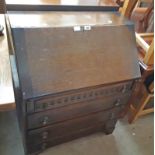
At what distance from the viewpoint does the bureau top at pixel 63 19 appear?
956 millimetres

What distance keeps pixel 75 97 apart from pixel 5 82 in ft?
1.27

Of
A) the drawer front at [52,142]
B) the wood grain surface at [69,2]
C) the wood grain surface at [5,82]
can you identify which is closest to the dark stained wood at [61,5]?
the wood grain surface at [69,2]

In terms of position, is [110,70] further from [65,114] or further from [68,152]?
[68,152]

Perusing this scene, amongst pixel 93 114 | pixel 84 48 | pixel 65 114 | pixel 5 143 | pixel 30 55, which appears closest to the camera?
pixel 30 55

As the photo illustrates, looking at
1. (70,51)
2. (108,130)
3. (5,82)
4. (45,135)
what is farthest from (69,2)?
(108,130)

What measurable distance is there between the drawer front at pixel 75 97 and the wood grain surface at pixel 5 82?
17cm

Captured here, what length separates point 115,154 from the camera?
149 centimetres

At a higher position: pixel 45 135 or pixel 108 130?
pixel 45 135

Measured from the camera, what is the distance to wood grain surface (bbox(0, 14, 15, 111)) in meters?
0.70

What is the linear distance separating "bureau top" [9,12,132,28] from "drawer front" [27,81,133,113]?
343 millimetres

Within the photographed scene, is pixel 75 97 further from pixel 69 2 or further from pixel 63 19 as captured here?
pixel 69 2

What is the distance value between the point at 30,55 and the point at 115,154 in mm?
1031

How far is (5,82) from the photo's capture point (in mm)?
779

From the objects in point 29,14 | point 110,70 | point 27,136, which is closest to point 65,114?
point 27,136
